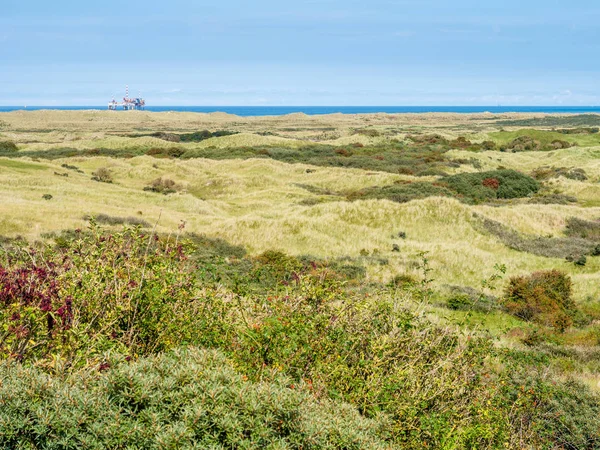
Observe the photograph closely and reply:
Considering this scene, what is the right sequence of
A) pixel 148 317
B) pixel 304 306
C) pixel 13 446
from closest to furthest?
pixel 13 446, pixel 148 317, pixel 304 306

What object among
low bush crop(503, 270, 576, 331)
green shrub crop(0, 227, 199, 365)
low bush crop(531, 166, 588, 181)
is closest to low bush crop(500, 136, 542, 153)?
low bush crop(531, 166, 588, 181)

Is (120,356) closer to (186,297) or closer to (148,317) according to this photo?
(148,317)

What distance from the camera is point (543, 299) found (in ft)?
63.5

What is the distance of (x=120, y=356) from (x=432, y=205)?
104ft

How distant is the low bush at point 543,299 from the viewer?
18250mm

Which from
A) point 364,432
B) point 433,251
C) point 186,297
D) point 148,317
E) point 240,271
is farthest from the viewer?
point 433,251

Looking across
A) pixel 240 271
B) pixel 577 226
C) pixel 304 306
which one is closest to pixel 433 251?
pixel 240 271

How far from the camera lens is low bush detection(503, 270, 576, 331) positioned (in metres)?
18.2

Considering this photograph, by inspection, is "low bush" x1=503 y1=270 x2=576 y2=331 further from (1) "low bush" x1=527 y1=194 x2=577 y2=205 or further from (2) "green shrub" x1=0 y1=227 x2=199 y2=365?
(1) "low bush" x1=527 y1=194 x2=577 y2=205

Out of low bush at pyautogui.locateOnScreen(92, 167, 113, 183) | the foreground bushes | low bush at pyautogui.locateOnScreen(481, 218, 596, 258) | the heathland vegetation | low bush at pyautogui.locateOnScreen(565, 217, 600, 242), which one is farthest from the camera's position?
low bush at pyautogui.locateOnScreen(92, 167, 113, 183)

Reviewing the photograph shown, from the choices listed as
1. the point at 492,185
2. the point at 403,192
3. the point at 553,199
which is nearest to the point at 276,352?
the point at 403,192

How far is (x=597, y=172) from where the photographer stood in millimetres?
61938

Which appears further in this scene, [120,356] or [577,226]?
[577,226]

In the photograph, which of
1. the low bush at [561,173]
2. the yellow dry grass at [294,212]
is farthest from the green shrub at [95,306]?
the low bush at [561,173]
